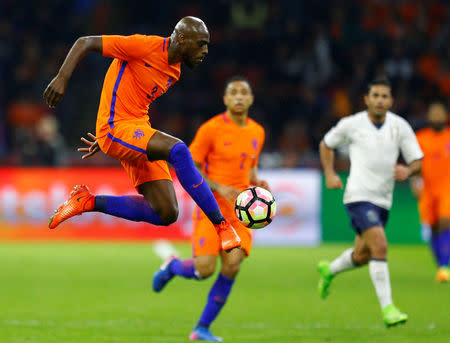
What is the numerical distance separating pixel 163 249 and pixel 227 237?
9.01m

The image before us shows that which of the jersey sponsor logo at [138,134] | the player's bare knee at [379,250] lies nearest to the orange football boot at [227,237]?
the jersey sponsor logo at [138,134]

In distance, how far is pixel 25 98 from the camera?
1745 cm

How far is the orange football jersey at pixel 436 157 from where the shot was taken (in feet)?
35.6

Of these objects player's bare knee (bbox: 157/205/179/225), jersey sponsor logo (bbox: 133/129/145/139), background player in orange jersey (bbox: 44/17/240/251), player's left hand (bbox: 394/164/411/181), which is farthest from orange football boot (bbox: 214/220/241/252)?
player's left hand (bbox: 394/164/411/181)

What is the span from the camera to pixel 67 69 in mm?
5492

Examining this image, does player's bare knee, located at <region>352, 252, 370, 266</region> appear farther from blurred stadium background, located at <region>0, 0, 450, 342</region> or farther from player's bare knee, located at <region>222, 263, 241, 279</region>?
blurred stadium background, located at <region>0, 0, 450, 342</region>

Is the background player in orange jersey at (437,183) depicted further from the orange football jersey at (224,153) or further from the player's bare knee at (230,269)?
the player's bare knee at (230,269)

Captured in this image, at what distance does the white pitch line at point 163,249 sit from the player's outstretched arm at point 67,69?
25.5ft

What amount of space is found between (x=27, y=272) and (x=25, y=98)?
690cm

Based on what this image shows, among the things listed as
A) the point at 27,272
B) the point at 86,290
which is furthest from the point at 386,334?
the point at 27,272

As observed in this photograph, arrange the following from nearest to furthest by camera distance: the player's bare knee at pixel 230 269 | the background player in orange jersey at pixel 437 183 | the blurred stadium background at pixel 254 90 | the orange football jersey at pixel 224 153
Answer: the player's bare knee at pixel 230 269
the orange football jersey at pixel 224 153
the background player in orange jersey at pixel 437 183
the blurred stadium background at pixel 254 90

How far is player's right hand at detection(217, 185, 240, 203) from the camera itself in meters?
6.76

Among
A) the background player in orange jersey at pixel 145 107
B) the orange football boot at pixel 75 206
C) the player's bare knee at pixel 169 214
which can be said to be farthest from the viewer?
the orange football boot at pixel 75 206

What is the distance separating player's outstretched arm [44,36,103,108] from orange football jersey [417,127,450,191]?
20.6ft
